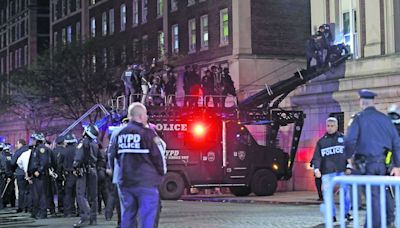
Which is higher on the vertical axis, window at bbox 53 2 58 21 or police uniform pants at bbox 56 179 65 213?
window at bbox 53 2 58 21

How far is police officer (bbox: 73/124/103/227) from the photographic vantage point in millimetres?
13851

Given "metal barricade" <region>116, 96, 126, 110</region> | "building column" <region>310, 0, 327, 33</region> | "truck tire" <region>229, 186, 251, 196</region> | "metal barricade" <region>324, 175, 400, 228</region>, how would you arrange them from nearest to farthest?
1. "metal barricade" <region>324, 175, 400, 228</region>
2. "truck tire" <region>229, 186, 251, 196</region>
3. "metal barricade" <region>116, 96, 126, 110</region>
4. "building column" <region>310, 0, 327, 33</region>

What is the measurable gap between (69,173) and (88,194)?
2.64ft

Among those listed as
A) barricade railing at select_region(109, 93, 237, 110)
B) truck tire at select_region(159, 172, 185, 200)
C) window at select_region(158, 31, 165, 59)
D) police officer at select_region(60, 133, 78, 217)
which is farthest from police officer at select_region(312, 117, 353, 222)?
window at select_region(158, 31, 165, 59)

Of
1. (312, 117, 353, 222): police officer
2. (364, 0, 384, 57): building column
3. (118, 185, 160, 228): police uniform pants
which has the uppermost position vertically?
(364, 0, 384, 57): building column

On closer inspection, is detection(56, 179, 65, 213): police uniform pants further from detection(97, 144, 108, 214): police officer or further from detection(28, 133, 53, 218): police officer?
detection(97, 144, 108, 214): police officer

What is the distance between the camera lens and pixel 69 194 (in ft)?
50.5

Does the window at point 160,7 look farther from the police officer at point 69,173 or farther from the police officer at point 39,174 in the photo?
the police officer at point 69,173

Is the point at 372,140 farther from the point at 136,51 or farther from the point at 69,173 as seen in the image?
the point at 136,51

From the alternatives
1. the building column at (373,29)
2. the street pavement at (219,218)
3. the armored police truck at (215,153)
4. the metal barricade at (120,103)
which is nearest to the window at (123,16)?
the metal barricade at (120,103)

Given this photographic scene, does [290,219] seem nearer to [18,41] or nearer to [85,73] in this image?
[85,73]

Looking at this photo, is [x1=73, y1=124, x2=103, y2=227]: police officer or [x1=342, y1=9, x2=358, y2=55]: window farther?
[x1=342, y1=9, x2=358, y2=55]: window

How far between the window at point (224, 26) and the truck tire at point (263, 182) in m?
16.2

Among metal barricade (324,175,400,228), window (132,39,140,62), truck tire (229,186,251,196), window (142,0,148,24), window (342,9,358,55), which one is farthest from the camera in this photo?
window (142,0,148,24)
